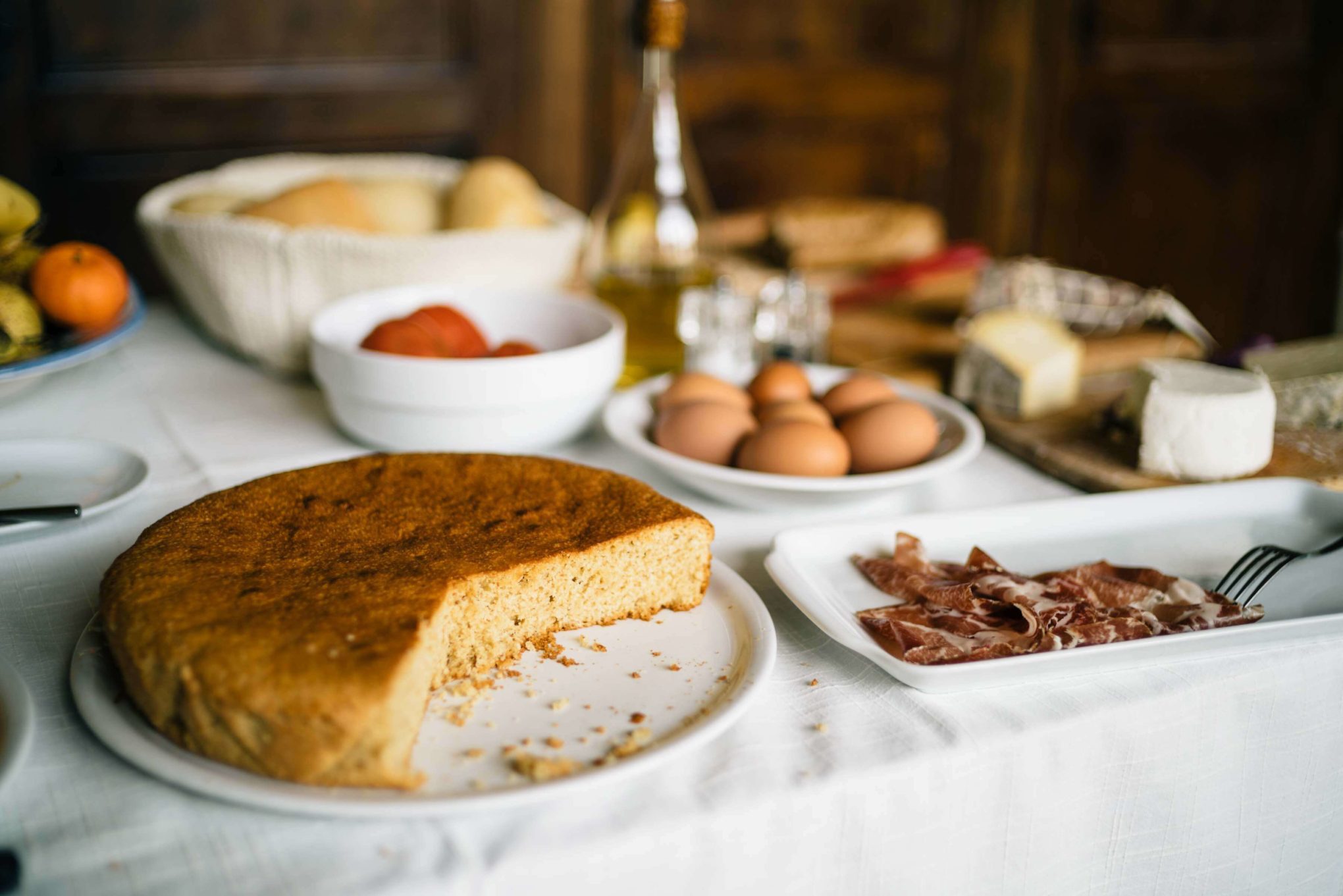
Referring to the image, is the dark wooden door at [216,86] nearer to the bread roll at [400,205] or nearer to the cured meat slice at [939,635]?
the bread roll at [400,205]

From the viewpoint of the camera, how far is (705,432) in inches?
47.3

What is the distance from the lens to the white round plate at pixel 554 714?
69 centimetres

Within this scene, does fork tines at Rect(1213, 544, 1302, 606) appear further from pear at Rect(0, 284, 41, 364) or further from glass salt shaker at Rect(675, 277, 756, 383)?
pear at Rect(0, 284, 41, 364)

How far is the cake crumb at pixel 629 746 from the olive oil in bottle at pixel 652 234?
0.90 meters

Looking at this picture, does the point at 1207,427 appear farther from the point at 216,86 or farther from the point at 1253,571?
the point at 216,86

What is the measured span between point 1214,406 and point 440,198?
1.24m

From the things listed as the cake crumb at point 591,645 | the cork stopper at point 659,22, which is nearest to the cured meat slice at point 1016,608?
the cake crumb at point 591,645

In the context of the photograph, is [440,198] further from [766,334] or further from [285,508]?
[285,508]

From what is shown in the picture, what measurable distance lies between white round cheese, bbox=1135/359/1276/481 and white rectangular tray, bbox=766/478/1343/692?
0.28 feet

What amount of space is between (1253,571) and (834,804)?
1.66ft

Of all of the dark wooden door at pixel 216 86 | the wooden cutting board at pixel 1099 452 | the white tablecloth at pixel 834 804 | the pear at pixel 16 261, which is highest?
the dark wooden door at pixel 216 86

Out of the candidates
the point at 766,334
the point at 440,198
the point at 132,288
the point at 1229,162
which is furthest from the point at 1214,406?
the point at 1229,162

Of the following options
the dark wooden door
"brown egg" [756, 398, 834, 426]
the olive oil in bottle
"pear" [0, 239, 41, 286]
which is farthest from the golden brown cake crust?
the dark wooden door

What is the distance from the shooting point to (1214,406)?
121 cm
